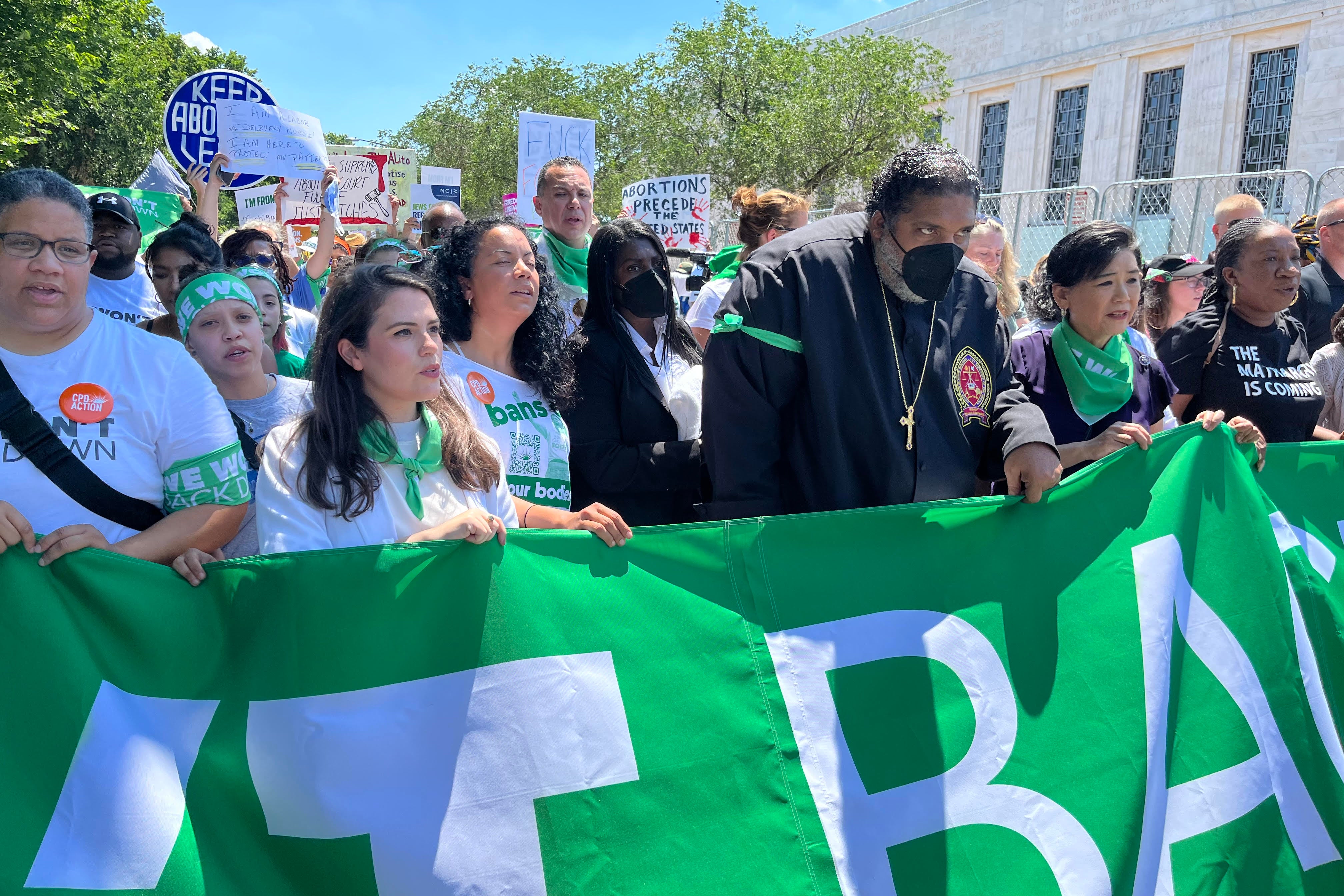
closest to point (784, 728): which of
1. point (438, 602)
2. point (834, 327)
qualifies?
→ point (438, 602)

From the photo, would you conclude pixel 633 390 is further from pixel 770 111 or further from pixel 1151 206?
pixel 770 111

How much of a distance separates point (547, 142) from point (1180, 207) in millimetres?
7324

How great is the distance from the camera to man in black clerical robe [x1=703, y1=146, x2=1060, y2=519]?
8.79 feet

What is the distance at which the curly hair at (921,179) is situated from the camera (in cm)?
264

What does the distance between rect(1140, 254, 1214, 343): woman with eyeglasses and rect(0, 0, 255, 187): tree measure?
1103cm

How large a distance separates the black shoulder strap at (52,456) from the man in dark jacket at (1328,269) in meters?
5.36

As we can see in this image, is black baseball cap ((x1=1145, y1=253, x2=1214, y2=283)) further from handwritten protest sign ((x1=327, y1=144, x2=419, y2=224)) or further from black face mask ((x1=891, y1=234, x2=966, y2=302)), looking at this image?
handwritten protest sign ((x1=327, y1=144, x2=419, y2=224))

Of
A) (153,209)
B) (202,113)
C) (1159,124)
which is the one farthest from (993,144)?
(153,209)

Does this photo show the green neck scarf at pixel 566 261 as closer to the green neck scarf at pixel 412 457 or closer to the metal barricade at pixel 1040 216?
the green neck scarf at pixel 412 457

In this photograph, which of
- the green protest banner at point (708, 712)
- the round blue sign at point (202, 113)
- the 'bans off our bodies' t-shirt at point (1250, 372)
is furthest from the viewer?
the round blue sign at point (202, 113)

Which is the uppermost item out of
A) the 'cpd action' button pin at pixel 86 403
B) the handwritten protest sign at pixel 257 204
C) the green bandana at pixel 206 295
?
the handwritten protest sign at pixel 257 204

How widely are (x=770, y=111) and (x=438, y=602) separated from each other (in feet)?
81.5

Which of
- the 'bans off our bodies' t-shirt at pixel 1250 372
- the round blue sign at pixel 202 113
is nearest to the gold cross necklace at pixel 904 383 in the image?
the 'bans off our bodies' t-shirt at pixel 1250 372

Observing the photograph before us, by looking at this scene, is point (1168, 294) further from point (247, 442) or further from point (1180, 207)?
point (1180, 207)
